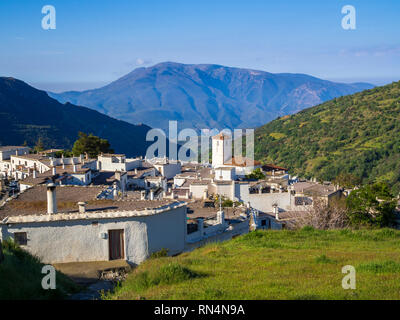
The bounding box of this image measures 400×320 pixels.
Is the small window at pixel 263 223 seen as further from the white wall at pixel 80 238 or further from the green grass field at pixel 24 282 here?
the green grass field at pixel 24 282

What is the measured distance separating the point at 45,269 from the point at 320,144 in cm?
7585

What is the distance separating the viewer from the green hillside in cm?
6600

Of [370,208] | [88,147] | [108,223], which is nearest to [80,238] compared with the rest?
[108,223]

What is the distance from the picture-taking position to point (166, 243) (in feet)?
50.3

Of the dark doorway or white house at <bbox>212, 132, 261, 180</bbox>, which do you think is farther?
white house at <bbox>212, 132, 261, 180</bbox>

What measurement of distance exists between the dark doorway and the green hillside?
47.4 metres

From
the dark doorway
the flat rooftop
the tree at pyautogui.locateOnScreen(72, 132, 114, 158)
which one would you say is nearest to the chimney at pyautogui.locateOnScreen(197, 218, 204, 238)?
the flat rooftop

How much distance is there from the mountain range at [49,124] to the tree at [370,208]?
69.5 metres

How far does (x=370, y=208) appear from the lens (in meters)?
28.2

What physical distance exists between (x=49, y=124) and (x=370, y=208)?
96.7 meters

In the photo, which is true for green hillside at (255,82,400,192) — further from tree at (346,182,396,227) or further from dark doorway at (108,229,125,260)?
dark doorway at (108,229,125,260)

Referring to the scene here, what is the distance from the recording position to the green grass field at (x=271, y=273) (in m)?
7.98

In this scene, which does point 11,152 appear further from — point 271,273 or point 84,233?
point 271,273
